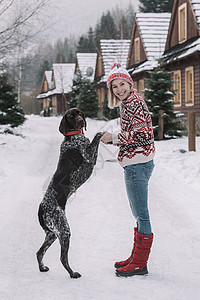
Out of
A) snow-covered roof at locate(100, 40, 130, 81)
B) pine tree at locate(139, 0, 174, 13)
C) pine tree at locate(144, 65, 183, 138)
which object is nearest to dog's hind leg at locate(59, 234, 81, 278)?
pine tree at locate(144, 65, 183, 138)

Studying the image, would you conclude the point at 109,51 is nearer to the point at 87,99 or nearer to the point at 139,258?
the point at 87,99

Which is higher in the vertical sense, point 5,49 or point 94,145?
point 5,49

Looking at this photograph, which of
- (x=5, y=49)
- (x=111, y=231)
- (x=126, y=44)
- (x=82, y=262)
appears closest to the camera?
(x=82, y=262)

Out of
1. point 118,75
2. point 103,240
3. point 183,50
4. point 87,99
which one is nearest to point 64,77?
point 87,99

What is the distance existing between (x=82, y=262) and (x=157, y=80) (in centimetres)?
1337

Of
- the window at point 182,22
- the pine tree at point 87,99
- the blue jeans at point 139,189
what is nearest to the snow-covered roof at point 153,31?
the window at point 182,22

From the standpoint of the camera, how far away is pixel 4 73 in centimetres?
1892

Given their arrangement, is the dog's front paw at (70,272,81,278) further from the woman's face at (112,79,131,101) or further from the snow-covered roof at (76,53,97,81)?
the snow-covered roof at (76,53,97,81)

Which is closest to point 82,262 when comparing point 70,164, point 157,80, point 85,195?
point 70,164

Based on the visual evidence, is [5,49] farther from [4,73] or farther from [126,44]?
[126,44]

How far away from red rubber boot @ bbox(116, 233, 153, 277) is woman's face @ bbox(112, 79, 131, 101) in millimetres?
1407

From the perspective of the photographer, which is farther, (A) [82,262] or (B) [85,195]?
(B) [85,195]

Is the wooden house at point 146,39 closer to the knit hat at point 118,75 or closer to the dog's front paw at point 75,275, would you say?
the knit hat at point 118,75

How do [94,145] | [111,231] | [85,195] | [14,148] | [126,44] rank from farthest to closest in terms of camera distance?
[126,44], [14,148], [85,195], [111,231], [94,145]
